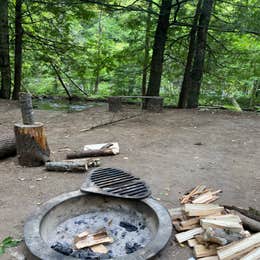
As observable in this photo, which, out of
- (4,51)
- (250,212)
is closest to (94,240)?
(250,212)

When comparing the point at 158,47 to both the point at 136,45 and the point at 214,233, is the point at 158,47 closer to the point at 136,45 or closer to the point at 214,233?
the point at 136,45

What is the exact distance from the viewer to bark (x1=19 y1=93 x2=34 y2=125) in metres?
3.67

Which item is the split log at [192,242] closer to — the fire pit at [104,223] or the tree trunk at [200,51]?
the fire pit at [104,223]

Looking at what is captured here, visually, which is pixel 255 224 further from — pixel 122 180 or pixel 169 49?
pixel 169 49

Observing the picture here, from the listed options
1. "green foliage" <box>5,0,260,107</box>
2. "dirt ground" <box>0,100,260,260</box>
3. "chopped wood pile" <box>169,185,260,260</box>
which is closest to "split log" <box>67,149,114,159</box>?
"dirt ground" <box>0,100,260,260</box>

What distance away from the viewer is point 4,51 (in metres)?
8.52

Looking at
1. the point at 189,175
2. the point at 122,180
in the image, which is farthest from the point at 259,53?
the point at 122,180

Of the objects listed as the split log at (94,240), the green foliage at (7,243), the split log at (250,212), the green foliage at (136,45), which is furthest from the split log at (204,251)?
the green foliage at (136,45)

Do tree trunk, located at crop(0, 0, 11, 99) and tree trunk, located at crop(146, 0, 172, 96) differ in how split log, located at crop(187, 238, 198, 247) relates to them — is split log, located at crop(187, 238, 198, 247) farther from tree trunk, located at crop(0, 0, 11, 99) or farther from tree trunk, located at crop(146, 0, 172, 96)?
tree trunk, located at crop(0, 0, 11, 99)

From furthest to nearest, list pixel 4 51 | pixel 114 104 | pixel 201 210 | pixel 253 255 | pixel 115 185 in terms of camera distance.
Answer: pixel 4 51 → pixel 114 104 → pixel 115 185 → pixel 201 210 → pixel 253 255

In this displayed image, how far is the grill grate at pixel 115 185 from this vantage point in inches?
108

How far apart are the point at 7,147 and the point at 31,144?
0.63 m

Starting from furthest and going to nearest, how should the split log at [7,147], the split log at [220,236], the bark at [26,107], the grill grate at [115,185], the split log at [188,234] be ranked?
the split log at [7,147], the bark at [26,107], the grill grate at [115,185], the split log at [188,234], the split log at [220,236]

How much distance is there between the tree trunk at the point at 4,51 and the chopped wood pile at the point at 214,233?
25.8 ft
